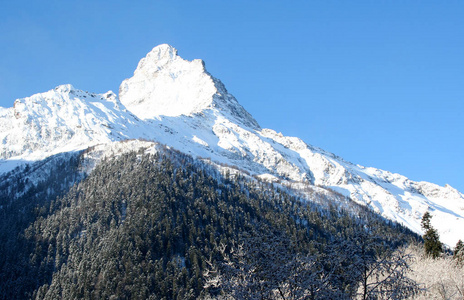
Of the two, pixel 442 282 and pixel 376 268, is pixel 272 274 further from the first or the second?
pixel 442 282

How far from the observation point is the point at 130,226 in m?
128

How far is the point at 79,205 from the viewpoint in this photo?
14888 cm

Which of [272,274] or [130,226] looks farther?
[130,226]

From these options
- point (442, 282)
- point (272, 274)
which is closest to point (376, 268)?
point (272, 274)

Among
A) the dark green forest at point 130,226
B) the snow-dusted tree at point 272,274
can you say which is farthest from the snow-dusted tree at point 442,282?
the dark green forest at point 130,226

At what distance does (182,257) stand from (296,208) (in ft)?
259

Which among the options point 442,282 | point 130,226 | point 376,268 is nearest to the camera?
point 376,268

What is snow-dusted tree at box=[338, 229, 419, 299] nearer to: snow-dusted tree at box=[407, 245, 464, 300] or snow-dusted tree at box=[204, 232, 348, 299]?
snow-dusted tree at box=[204, 232, 348, 299]

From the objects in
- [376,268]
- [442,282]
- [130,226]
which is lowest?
[376,268]

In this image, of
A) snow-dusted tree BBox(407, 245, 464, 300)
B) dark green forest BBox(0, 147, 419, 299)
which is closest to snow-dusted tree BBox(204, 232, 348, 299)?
snow-dusted tree BBox(407, 245, 464, 300)

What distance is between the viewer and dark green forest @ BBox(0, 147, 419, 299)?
4345 inches

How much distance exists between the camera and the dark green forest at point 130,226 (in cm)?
11038

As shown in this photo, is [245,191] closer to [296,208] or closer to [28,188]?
[296,208]

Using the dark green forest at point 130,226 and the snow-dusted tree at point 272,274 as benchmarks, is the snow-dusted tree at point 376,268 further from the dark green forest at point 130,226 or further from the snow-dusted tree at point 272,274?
the dark green forest at point 130,226
